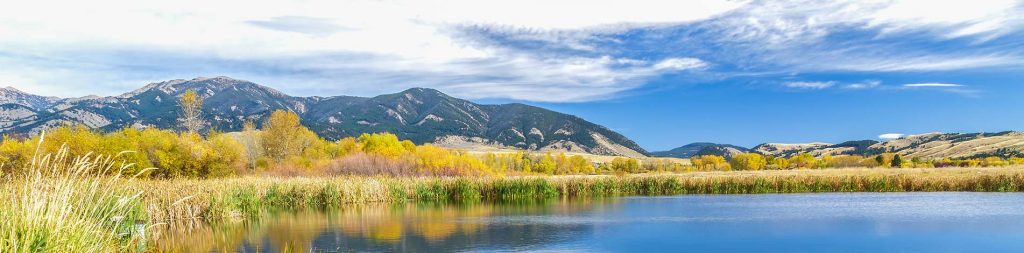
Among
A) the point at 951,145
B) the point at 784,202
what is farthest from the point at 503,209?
the point at 951,145

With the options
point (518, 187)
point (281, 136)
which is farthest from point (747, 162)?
point (518, 187)

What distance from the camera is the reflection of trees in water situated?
21.0 metres

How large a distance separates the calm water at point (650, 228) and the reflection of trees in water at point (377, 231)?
0.12 feet

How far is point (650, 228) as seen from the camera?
24.8 m

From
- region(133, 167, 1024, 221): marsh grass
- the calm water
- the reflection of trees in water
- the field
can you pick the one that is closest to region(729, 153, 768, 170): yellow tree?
region(133, 167, 1024, 221): marsh grass

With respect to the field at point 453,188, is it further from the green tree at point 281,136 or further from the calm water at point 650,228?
the green tree at point 281,136

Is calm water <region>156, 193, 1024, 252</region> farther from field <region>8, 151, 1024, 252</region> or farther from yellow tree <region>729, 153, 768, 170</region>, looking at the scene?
yellow tree <region>729, 153, 768, 170</region>

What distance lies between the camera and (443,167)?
61.2 meters

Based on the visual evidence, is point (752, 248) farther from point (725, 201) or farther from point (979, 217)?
point (725, 201)

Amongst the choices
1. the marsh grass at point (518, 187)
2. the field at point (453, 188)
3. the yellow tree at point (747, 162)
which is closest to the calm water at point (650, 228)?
the field at point (453, 188)

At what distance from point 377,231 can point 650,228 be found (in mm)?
8837

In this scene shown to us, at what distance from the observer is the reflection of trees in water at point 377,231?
21.0 m

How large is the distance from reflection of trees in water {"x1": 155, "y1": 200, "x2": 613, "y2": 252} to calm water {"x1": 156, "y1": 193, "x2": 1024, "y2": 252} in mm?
37

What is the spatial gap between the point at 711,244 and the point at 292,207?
934 inches
